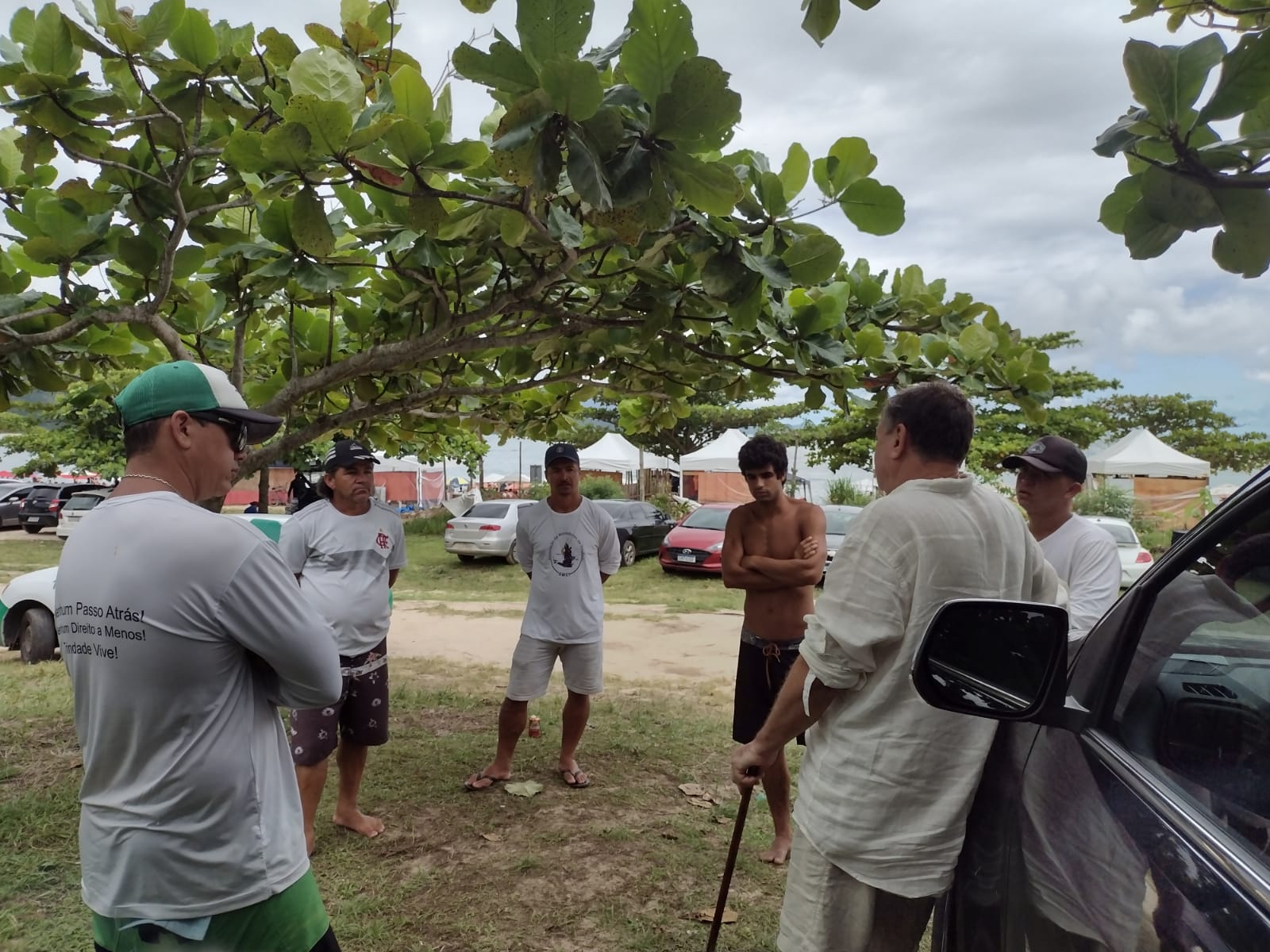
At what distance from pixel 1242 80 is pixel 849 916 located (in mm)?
1786

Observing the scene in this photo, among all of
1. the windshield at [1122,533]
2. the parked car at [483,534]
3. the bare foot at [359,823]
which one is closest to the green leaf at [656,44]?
the bare foot at [359,823]

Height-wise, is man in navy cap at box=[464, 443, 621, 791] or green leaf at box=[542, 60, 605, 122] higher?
green leaf at box=[542, 60, 605, 122]

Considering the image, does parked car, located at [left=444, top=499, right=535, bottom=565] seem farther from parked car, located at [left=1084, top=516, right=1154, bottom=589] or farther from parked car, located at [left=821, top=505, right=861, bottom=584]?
Result: parked car, located at [left=1084, top=516, right=1154, bottom=589]

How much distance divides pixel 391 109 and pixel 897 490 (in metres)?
1.73

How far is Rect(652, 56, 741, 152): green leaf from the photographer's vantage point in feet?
Result: 5.23

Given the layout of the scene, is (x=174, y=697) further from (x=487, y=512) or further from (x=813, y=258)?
(x=487, y=512)

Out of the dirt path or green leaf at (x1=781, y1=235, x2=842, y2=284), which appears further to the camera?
the dirt path

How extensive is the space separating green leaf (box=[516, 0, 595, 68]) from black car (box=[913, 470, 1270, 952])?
1.28 m

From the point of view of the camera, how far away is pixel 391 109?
2.33 metres

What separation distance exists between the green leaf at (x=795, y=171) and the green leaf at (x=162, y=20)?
1.77 meters

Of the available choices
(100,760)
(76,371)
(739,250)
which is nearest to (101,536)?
(100,760)

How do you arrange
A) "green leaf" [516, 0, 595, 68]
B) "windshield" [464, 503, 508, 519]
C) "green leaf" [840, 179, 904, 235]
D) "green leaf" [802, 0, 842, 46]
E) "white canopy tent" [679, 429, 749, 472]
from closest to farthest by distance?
1. "green leaf" [802, 0, 842, 46]
2. "green leaf" [516, 0, 595, 68]
3. "green leaf" [840, 179, 904, 235]
4. "windshield" [464, 503, 508, 519]
5. "white canopy tent" [679, 429, 749, 472]

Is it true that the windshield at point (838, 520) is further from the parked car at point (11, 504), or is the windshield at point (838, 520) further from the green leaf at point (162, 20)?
the parked car at point (11, 504)

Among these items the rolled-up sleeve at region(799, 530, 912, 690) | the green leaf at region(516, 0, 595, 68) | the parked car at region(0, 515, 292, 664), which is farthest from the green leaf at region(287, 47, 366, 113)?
the parked car at region(0, 515, 292, 664)
